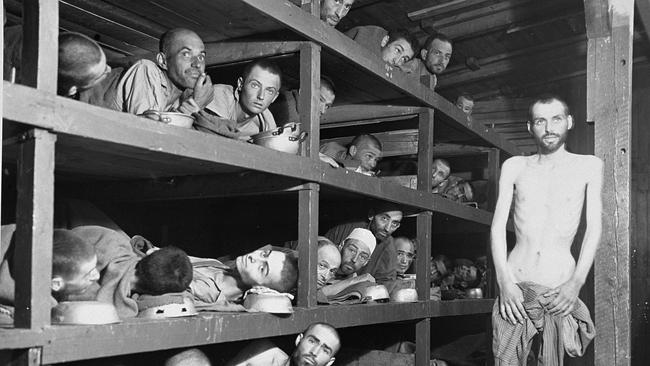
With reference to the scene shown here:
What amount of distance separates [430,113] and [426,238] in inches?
41.5

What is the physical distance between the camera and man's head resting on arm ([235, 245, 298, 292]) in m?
4.75

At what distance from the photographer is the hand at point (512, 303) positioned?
3.96m

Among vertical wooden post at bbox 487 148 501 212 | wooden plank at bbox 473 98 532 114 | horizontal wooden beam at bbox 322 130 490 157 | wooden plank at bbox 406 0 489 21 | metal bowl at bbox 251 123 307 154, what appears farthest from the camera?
wooden plank at bbox 473 98 532 114

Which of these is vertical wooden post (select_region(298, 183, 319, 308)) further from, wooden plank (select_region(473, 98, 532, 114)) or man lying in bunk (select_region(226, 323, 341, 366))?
wooden plank (select_region(473, 98, 532, 114))

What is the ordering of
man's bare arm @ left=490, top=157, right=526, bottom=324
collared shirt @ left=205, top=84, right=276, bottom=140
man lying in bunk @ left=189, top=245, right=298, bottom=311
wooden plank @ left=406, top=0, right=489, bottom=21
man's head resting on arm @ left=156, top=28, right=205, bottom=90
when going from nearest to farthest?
man's bare arm @ left=490, top=157, right=526, bottom=324 → man's head resting on arm @ left=156, top=28, right=205, bottom=90 → man lying in bunk @ left=189, top=245, right=298, bottom=311 → collared shirt @ left=205, top=84, right=276, bottom=140 → wooden plank @ left=406, top=0, right=489, bottom=21

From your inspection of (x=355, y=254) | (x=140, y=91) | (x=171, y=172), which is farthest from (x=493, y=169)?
(x=140, y=91)

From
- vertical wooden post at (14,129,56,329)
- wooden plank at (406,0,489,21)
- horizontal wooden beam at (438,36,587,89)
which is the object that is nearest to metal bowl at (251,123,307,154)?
vertical wooden post at (14,129,56,329)

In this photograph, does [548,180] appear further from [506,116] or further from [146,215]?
[506,116]

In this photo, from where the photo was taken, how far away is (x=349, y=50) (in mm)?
4953

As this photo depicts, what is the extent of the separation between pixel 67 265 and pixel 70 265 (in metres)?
0.01

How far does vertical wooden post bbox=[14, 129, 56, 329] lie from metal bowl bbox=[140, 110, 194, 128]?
2.10ft

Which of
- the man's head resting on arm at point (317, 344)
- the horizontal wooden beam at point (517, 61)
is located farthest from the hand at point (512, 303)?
the horizontal wooden beam at point (517, 61)

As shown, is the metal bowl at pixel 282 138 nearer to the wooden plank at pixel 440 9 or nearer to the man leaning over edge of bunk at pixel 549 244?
the man leaning over edge of bunk at pixel 549 244

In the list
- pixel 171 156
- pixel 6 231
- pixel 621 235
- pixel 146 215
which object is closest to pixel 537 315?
pixel 621 235
